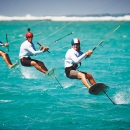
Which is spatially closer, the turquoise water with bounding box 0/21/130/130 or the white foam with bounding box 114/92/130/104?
the turquoise water with bounding box 0/21/130/130

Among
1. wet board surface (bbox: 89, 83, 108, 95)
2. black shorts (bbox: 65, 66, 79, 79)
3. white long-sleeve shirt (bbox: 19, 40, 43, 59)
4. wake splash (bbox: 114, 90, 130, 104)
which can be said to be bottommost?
wake splash (bbox: 114, 90, 130, 104)

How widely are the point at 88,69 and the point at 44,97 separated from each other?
49.7 feet

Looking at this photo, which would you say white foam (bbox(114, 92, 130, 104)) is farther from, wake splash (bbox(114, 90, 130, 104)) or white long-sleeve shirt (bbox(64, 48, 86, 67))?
white long-sleeve shirt (bbox(64, 48, 86, 67))

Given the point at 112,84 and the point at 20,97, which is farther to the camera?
the point at 112,84

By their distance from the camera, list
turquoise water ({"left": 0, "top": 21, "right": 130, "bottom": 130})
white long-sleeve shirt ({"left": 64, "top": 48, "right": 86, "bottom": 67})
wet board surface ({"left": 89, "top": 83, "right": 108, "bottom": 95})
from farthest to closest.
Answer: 1. turquoise water ({"left": 0, "top": 21, "right": 130, "bottom": 130})
2. white long-sleeve shirt ({"left": 64, "top": 48, "right": 86, "bottom": 67})
3. wet board surface ({"left": 89, "top": 83, "right": 108, "bottom": 95})

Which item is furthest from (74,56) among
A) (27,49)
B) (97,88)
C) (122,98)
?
(122,98)

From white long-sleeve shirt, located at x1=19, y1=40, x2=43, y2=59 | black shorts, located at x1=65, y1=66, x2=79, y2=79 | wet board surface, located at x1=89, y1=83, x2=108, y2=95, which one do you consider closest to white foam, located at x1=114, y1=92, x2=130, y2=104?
wet board surface, located at x1=89, y1=83, x2=108, y2=95

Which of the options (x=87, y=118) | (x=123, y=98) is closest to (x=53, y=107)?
(x=87, y=118)

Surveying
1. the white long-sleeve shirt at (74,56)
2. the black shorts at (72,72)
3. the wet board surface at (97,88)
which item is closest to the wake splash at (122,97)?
the wet board surface at (97,88)

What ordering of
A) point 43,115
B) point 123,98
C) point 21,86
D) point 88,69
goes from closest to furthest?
1. point 43,115
2. point 123,98
3. point 21,86
4. point 88,69

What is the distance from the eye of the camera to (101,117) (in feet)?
66.1

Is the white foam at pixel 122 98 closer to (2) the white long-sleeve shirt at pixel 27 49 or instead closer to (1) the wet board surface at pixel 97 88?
(1) the wet board surface at pixel 97 88

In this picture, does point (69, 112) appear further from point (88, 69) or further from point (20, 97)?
point (88, 69)

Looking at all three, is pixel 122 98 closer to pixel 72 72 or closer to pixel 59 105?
pixel 59 105
